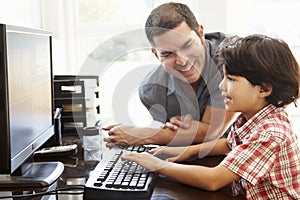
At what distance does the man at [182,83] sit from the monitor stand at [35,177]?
0.34 meters

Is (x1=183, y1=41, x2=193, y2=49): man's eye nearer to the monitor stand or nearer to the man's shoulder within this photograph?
the man's shoulder

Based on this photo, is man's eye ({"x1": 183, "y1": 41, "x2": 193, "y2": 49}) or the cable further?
man's eye ({"x1": 183, "y1": 41, "x2": 193, "y2": 49})

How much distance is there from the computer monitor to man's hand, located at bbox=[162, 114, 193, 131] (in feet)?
1.46

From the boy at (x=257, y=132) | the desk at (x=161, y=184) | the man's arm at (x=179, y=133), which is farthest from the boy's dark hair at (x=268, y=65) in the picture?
the man's arm at (x=179, y=133)

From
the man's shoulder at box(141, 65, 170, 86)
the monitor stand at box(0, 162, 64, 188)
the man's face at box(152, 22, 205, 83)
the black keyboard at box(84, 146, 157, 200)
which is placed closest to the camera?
the black keyboard at box(84, 146, 157, 200)

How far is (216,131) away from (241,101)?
1.41 feet

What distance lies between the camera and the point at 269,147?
1051mm

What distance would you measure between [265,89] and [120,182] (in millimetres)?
487

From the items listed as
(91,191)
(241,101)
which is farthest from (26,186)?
(241,101)

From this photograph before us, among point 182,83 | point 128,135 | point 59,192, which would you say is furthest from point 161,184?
point 182,83

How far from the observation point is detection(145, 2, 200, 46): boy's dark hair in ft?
5.06

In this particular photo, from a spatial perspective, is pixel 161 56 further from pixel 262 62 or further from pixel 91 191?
pixel 91 191

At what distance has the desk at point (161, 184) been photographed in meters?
1.01

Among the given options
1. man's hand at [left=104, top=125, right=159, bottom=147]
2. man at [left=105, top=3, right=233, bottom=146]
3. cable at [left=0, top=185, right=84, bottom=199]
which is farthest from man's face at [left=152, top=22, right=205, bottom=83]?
cable at [left=0, top=185, right=84, bottom=199]
